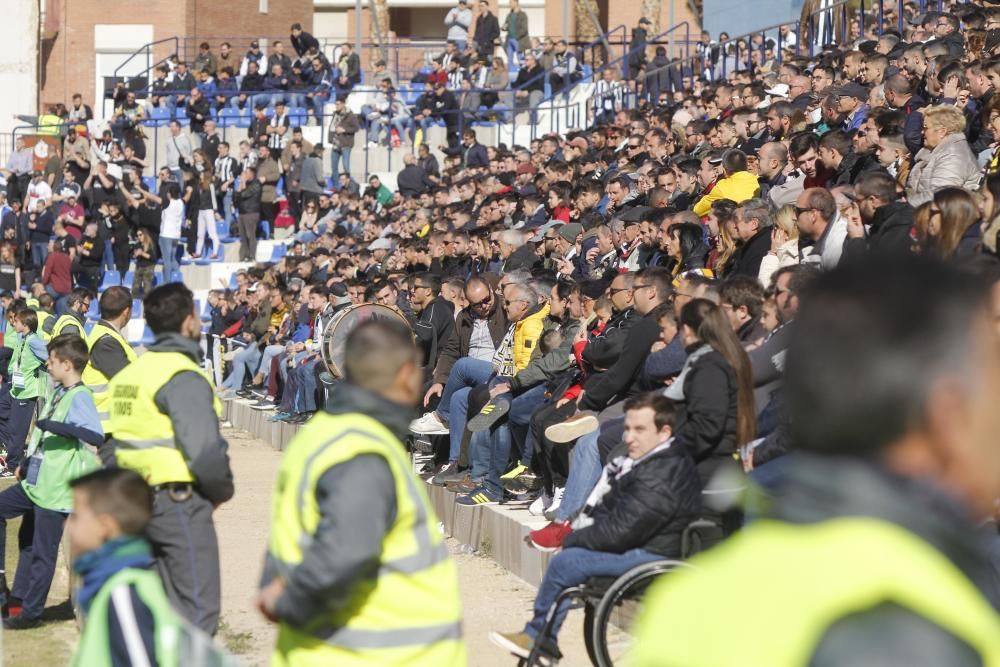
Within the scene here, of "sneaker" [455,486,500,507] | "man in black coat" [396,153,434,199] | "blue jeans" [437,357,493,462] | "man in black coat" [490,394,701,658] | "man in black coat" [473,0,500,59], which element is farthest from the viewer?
"man in black coat" [473,0,500,59]

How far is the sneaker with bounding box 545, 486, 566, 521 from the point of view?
9047 millimetres

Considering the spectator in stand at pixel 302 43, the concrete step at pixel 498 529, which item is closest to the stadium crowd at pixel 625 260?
the concrete step at pixel 498 529

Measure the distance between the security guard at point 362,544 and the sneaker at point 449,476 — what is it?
24.4 ft

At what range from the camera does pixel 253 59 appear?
3244cm

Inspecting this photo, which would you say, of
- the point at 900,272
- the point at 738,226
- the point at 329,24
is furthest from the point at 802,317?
the point at 329,24

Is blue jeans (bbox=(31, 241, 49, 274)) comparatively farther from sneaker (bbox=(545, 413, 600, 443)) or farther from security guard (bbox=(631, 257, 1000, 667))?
security guard (bbox=(631, 257, 1000, 667))

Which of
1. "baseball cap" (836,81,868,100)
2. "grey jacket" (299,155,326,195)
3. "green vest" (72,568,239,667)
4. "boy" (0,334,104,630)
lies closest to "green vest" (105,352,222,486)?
"green vest" (72,568,239,667)

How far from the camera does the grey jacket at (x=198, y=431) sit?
5254 millimetres

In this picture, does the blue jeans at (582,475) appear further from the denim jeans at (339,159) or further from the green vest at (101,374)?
the denim jeans at (339,159)

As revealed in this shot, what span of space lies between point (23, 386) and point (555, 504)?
7.24m

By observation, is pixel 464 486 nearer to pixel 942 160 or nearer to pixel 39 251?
pixel 942 160

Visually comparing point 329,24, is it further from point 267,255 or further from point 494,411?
point 494,411

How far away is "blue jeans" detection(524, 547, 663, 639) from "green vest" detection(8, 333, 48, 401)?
867 cm

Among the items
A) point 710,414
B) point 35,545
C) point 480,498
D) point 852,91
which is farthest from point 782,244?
point 35,545
